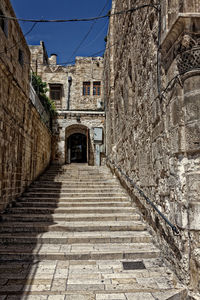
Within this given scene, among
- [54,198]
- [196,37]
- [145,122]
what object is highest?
[196,37]

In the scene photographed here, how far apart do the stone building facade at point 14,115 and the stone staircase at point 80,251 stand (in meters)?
0.67

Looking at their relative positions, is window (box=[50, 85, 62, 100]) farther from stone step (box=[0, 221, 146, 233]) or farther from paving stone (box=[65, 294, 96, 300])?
paving stone (box=[65, 294, 96, 300])

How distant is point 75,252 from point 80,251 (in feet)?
0.32

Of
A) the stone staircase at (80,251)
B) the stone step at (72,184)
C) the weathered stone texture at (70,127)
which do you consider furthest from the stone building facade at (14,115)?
the weathered stone texture at (70,127)

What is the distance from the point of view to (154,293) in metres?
2.69

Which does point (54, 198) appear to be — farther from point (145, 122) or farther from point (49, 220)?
point (145, 122)

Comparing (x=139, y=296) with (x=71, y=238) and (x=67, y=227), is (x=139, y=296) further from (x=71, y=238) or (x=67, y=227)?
(x=67, y=227)

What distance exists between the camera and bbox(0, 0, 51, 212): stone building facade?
212 inches

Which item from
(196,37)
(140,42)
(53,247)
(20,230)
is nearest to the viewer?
(196,37)

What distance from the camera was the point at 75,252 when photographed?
3781mm

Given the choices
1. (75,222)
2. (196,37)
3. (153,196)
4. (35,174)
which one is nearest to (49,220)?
(75,222)

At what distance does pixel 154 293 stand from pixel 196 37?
333 centimetres

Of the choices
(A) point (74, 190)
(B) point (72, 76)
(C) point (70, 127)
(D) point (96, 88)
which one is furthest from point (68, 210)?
(B) point (72, 76)

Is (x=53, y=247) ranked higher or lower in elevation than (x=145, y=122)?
lower
